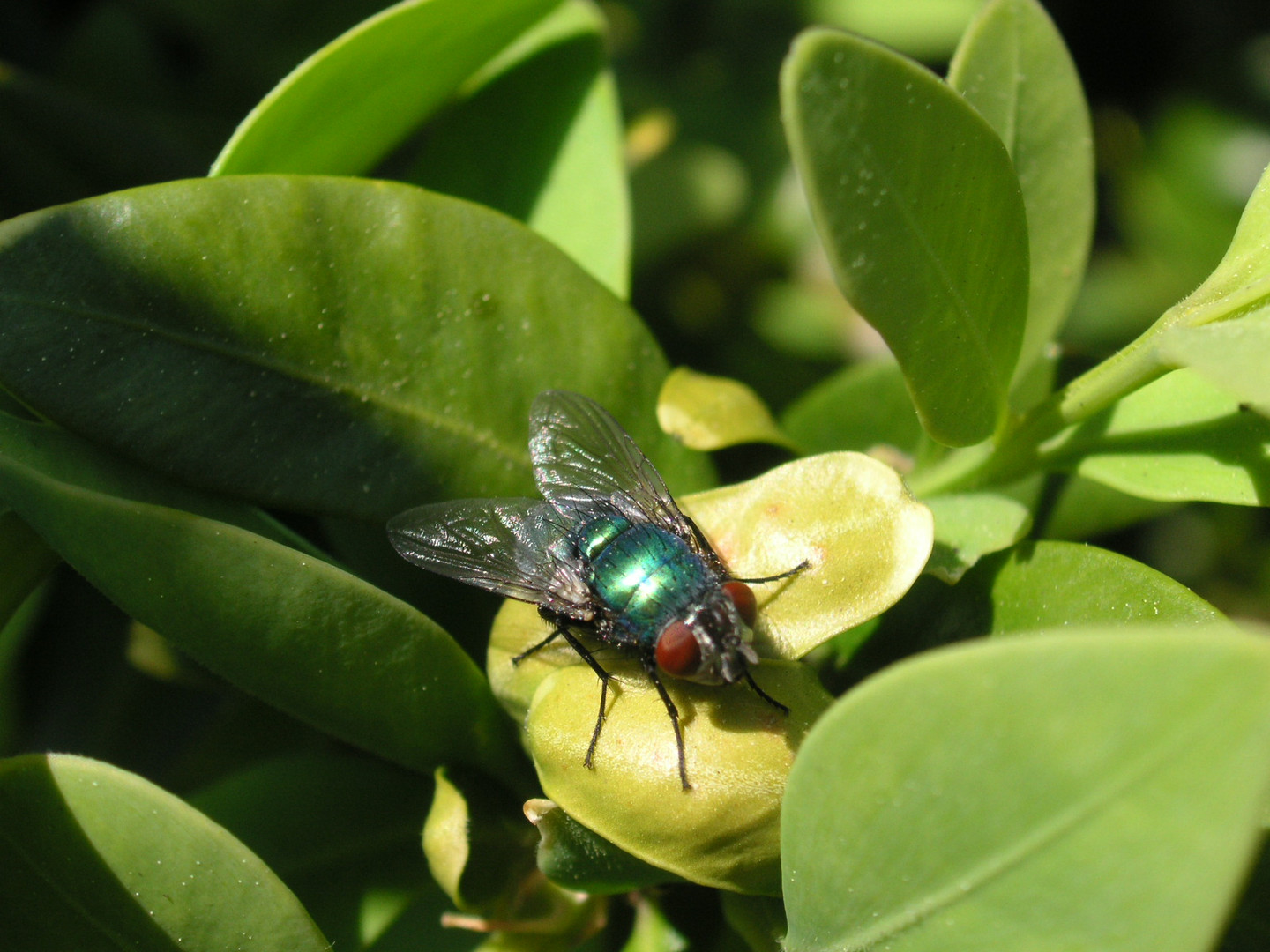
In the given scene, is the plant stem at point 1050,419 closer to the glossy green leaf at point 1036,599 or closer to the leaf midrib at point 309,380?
the glossy green leaf at point 1036,599

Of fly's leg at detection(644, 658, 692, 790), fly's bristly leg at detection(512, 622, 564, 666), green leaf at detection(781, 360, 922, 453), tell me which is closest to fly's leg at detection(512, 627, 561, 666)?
fly's bristly leg at detection(512, 622, 564, 666)

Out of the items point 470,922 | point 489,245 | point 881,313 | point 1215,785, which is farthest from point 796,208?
point 1215,785

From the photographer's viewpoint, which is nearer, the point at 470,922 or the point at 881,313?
the point at 881,313

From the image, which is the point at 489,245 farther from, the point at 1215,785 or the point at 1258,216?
the point at 1215,785

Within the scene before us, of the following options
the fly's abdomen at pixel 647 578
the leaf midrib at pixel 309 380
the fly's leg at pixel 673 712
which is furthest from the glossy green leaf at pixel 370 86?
the fly's leg at pixel 673 712

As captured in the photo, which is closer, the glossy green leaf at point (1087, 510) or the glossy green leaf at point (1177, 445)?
the glossy green leaf at point (1177, 445)
